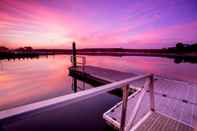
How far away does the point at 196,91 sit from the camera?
4.06 m

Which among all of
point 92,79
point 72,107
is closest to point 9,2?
point 92,79

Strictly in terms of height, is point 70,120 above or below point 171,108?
below

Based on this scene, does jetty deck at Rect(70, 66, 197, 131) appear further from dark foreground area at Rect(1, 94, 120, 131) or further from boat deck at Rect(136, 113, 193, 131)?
dark foreground area at Rect(1, 94, 120, 131)

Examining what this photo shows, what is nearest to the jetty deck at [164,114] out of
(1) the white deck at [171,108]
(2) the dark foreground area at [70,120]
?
(1) the white deck at [171,108]

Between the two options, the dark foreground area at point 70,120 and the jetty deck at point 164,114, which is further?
the dark foreground area at point 70,120

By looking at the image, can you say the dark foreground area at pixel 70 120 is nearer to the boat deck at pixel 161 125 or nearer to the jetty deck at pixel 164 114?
the jetty deck at pixel 164 114

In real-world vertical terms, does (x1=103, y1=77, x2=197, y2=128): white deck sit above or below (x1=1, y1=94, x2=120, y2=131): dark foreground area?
above

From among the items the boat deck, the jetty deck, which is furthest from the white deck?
the boat deck

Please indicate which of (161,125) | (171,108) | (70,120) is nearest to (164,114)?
(161,125)

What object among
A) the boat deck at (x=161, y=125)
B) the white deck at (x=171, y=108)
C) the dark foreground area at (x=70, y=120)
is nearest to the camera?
the boat deck at (x=161, y=125)

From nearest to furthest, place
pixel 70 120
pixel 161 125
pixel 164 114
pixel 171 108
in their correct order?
pixel 161 125 < pixel 164 114 < pixel 171 108 < pixel 70 120

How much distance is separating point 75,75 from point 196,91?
23.1 ft

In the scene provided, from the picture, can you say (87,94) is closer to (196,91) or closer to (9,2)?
(196,91)

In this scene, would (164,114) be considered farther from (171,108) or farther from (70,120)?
(70,120)
